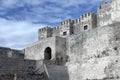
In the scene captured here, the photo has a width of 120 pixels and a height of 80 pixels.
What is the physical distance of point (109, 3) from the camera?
109 feet

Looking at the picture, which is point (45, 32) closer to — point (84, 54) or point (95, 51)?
point (84, 54)

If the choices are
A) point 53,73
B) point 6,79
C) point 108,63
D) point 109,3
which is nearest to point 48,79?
point 53,73

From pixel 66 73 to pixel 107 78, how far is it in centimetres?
496

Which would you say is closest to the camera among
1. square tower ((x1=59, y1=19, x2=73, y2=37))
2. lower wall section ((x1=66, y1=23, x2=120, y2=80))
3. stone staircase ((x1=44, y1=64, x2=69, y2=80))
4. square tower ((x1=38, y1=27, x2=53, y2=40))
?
lower wall section ((x1=66, y1=23, x2=120, y2=80))

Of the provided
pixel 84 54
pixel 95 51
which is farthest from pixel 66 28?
pixel 95 51

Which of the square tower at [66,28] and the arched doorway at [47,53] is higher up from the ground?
the square tower at [66,28]

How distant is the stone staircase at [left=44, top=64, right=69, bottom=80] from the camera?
83.0 ft

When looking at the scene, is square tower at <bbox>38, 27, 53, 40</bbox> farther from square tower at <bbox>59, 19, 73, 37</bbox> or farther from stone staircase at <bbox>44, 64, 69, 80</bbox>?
stone staircase at <bbox>44, 64, 69, 80</bbox>

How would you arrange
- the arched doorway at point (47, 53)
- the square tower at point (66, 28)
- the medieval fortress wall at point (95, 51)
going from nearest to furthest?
1. the medieval fortress wall at point (95, 51)
2. the arched doorway at point (47, 53)
3. the square tower at point (66, 28)

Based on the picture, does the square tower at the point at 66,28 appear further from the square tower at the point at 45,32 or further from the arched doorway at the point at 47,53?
the arched doorway at the point at 47,53

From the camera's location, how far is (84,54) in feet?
85.5

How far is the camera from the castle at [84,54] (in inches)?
923

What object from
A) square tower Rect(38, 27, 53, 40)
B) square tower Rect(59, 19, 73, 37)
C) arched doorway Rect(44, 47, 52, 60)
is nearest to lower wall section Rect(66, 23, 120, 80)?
arched doorway Rect(44, 47, 52, 60)

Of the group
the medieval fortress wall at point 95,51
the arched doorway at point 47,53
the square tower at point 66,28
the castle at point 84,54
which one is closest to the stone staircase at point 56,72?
the castle at point 84,54
